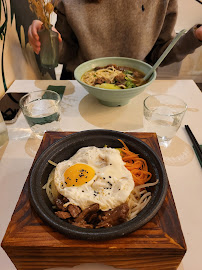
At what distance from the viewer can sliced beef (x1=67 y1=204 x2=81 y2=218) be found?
831 millimetres

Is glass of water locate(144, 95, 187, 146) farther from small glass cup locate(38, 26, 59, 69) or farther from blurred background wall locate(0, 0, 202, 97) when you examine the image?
blurred background wall locate(0, 0, 202, 97)

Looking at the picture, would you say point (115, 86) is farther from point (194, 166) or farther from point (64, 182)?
point (64, 182)

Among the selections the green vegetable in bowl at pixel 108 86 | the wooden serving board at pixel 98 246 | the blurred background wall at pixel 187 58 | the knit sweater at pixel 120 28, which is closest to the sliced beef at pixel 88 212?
the wooden serving board at pixel 98 246

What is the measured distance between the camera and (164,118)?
4.72 ft

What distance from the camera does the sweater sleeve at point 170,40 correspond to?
7.54ft

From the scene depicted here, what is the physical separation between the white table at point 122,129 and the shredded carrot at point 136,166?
0.83ft

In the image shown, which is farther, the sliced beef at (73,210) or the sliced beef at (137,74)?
the sliced beef at (137,74)

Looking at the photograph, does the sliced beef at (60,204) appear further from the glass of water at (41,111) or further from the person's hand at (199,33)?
the person's hand at (199,33)

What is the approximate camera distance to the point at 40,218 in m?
0.77

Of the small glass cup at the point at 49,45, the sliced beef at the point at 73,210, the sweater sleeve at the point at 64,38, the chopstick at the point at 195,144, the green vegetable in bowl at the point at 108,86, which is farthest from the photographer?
the sweater sleeve at the point at 64,38

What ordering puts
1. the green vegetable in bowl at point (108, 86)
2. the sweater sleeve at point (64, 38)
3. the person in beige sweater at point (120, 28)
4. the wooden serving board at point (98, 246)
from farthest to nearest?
the sweater sleeve at point (64, 38)
the person in beige sweater at point (120, 28)
the green vegetable in bowl at point (108, 86)
the wooden serving board at point (98, 246)

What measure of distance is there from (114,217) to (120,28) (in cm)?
215

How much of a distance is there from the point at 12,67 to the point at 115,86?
1.17 metres

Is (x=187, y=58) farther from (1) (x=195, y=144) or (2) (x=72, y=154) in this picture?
(2) (x=72, y=154)
